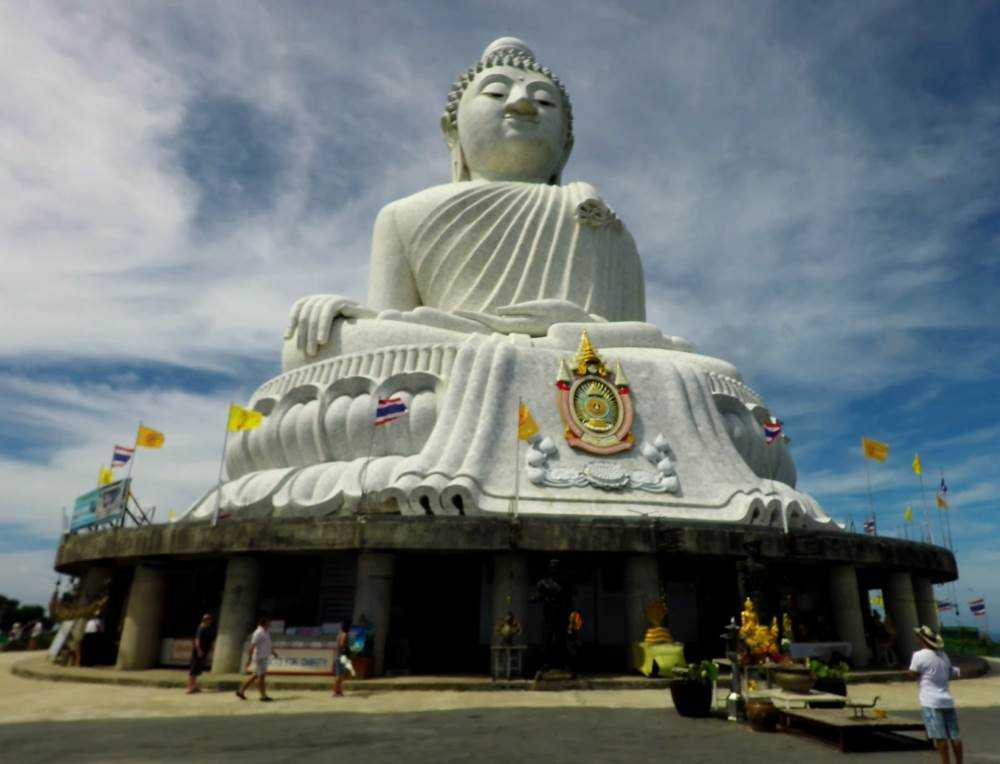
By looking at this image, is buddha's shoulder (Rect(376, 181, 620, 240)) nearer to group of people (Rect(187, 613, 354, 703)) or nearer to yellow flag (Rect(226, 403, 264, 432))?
yellow flag (Rect(226, 403, 264, 432))

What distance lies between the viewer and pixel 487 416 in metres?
14.3

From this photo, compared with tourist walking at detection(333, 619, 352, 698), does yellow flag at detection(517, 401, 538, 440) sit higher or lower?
higher

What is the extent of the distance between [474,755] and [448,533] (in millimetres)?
5453

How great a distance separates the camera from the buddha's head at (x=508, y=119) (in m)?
22.5

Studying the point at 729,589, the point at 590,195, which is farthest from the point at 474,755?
the point at 590,195

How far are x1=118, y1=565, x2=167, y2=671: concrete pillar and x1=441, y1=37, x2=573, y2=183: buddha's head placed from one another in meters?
15.4

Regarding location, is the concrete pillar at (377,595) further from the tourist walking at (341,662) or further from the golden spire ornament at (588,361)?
the golden spire ornament at (588,361)

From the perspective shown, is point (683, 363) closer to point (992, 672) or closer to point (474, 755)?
point (992, 672)

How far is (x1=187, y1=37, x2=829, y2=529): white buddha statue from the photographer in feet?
45.3

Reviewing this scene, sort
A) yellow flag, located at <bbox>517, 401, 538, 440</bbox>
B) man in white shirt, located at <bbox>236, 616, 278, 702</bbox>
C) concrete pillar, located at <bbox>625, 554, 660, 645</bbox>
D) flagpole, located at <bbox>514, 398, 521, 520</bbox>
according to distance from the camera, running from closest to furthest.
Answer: man in white shirt, located at <bbox>236, 616, 278, 702</bbox>, concrete pillar, located at <bbox>625, 554, 660, 645</bbox>, flagpole, located at <bbox>514, 398, 521, 520</bbox>, yellow flag, located at <bbox>517, 401, 538, 440</bbox>

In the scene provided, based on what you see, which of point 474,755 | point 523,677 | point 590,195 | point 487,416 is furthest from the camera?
point 590,195

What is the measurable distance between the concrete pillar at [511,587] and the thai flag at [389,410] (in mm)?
3695

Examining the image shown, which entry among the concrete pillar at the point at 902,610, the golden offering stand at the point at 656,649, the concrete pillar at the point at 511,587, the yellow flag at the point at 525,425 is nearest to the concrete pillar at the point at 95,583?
the concrete pillar at the point at 511,587

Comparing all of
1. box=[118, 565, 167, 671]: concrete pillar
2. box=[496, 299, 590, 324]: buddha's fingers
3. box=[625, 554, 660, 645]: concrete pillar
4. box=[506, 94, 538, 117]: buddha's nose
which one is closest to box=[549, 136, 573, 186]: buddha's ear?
box=[506, 94, 538, 117]: buddha's nose
